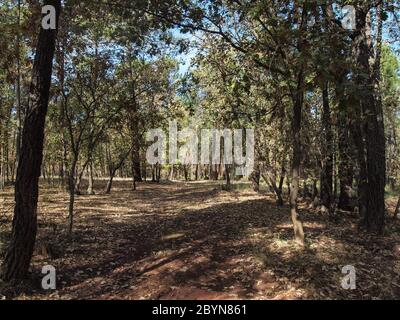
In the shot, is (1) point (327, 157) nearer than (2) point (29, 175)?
No

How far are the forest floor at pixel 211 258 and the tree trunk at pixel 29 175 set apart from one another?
436 mm

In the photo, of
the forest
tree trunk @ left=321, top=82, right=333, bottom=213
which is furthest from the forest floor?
tree trunk @ left=321, top=82, right=333, bottom=213

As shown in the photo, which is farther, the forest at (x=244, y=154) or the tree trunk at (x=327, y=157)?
the tree trunk at (x=327, y=157)

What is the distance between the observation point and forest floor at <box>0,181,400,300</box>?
6.62m

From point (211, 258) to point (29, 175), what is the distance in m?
4.04

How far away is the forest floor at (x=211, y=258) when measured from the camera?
662cm

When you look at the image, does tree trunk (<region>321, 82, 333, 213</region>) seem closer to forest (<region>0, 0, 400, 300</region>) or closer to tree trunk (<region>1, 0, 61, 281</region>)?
forest (<region>0, 0, 400, 300</region>)

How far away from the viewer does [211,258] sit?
27.3 ft
